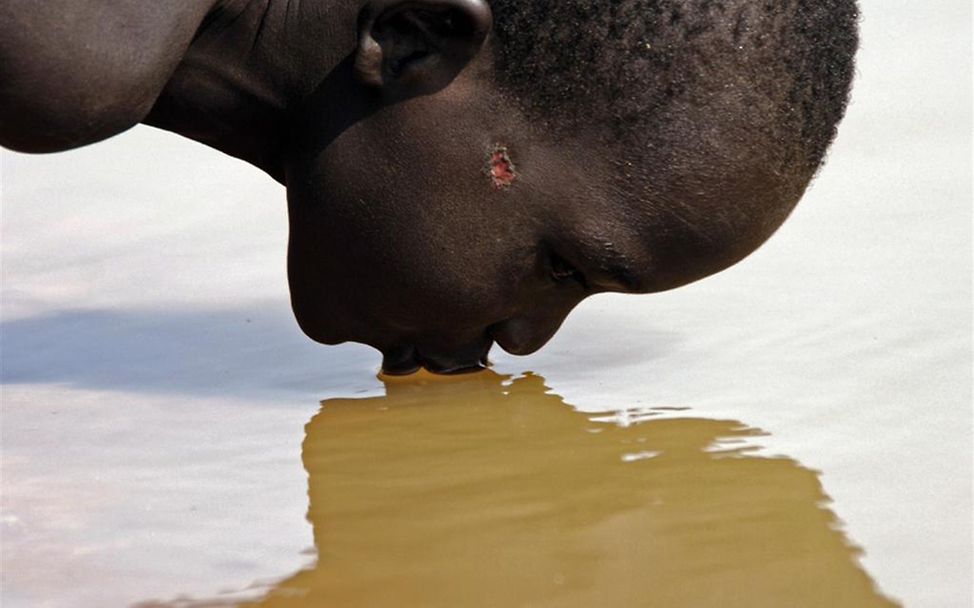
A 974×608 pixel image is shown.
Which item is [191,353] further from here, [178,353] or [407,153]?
[407,153]

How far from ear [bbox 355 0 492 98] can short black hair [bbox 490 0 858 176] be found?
5 centimetres

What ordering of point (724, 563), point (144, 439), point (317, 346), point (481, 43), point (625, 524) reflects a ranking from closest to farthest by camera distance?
point (724, 563)
point (625, 524)
point (481, 43)
point (144, 439)
point (317, 346)

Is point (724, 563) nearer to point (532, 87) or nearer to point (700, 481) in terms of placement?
point (700, 481)

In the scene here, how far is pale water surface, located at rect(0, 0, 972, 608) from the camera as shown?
226 cm

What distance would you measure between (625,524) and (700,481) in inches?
8.0

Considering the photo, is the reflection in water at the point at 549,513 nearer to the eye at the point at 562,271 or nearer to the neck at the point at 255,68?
the eye at the point at 562,271

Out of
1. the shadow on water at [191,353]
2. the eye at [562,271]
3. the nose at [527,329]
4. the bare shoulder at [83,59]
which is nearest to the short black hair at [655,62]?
the eye at [562,271]

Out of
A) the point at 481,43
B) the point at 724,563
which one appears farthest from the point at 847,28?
the point at 724,563

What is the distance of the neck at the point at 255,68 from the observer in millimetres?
2668

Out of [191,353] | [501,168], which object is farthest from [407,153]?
[191,353]

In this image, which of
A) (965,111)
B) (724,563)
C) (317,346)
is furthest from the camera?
(965,111)

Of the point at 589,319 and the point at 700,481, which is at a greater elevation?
the point at 589,319

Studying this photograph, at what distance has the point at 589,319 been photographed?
140 inches

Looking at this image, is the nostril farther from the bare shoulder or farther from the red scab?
the bare shoulder
